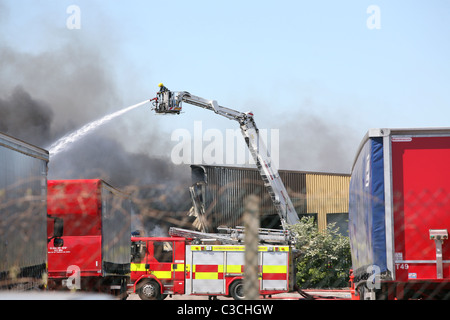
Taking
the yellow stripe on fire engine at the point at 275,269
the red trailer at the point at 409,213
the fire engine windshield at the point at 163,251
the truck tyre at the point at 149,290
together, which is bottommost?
the truck tyre at the point at 149,290

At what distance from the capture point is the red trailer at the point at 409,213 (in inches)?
302

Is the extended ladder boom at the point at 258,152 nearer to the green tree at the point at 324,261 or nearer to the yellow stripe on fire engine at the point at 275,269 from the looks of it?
the green tree at the point at 324,261

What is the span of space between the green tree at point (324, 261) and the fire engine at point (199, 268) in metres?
4.98

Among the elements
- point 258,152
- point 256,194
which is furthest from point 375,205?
point 256,194

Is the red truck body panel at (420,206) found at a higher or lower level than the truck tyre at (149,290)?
higher

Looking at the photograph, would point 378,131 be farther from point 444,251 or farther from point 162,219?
point 162,219

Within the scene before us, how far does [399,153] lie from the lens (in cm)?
786

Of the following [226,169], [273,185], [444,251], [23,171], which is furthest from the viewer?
[226,169]

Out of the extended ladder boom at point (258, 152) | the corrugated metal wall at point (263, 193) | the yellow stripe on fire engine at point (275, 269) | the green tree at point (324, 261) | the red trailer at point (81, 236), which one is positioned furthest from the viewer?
the corrugated metal wall at point (263, 193)

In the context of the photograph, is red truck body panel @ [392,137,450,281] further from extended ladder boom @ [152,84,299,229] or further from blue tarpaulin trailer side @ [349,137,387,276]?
extended ladder boom @ [152,84,299,229]

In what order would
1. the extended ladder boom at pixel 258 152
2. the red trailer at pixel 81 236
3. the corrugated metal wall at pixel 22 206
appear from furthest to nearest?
the extended ladder boom at pixel 258 152
the red trailer at pixel 81 236
the corrugated metal wall at pixel 22 206

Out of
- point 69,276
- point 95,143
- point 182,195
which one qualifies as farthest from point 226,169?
point 69,276

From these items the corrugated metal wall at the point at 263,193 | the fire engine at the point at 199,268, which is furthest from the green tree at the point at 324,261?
the corrugated metal wall at the point at 263,193

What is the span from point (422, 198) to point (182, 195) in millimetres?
27895
